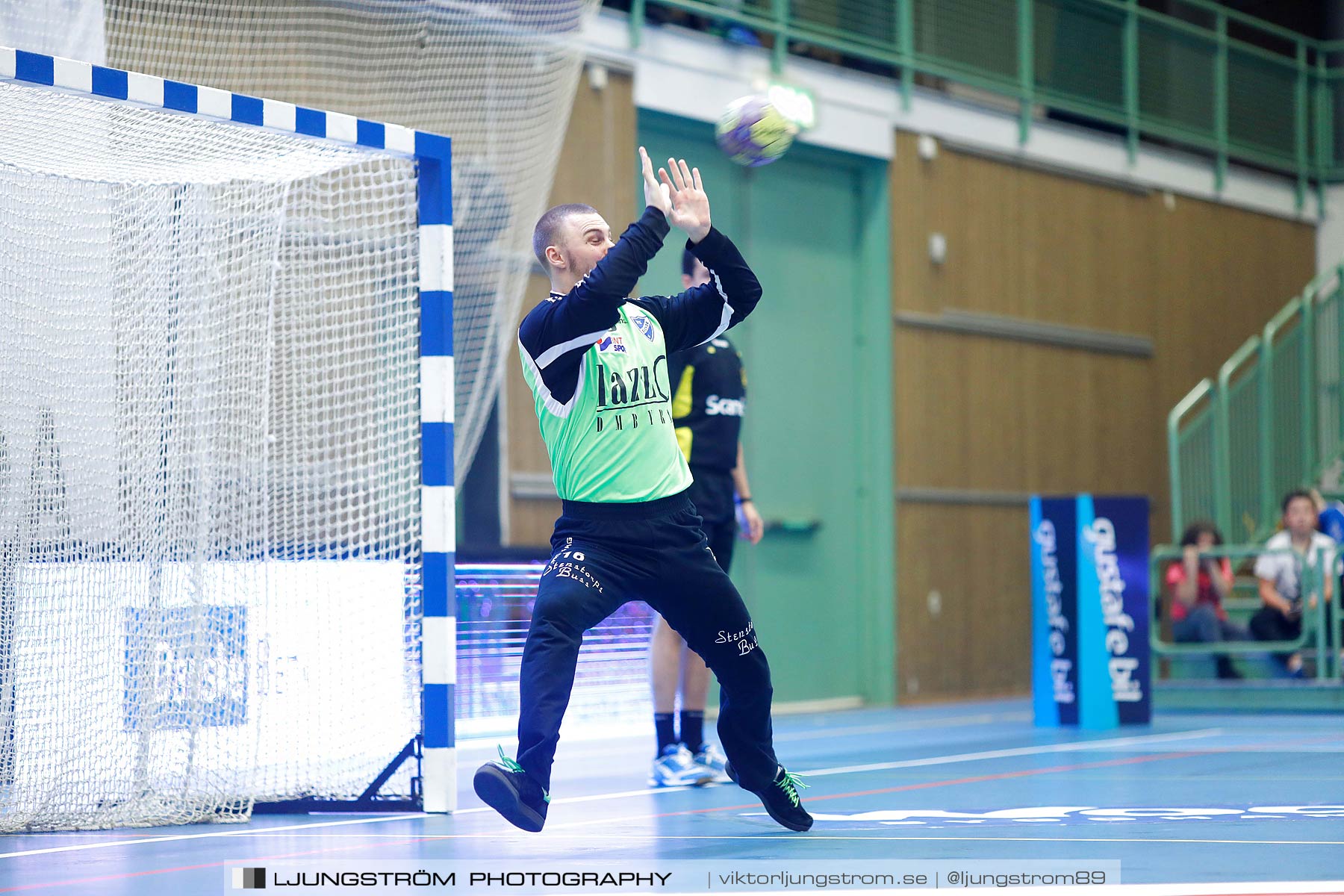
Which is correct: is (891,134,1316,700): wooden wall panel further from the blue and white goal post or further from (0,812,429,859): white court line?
(0,812,429,859): white court line

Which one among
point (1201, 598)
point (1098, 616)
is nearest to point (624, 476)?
point (1098, 616)

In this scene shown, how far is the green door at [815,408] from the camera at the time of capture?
13156 millimetres

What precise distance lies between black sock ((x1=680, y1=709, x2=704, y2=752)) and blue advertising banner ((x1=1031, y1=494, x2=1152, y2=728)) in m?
4.01

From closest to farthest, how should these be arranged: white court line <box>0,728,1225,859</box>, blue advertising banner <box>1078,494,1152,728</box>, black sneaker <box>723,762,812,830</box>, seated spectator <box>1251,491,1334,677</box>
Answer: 1. black sneaker <box>723,762,812,830</box>
2. white court line <box>0,728,1225,859</box>
3. blue advertising banner <box>1078,494,1152,728</box>
4. seated spectator <box>1251,491,1334,677</box>

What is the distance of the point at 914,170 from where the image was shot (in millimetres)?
14383

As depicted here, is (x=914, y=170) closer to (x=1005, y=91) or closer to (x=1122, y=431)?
(x=1005, y=91)

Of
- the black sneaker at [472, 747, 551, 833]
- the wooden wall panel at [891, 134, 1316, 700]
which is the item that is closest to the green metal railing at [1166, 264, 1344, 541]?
the wooden wall panel at [891, 134, 1316, 700]

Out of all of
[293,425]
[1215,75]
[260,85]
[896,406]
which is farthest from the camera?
[1215,75]

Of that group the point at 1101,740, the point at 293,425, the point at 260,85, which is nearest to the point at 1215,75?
the point at 1101,740

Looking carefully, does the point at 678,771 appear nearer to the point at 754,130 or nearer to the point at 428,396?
the point at 428,396

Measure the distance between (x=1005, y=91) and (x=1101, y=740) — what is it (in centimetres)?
758

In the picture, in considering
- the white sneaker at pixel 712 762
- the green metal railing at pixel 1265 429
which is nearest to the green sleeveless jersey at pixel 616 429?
the white sneaker at pixel 712 762

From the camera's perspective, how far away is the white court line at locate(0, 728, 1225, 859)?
17.8ft

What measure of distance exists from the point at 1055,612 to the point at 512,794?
6.73 meters
